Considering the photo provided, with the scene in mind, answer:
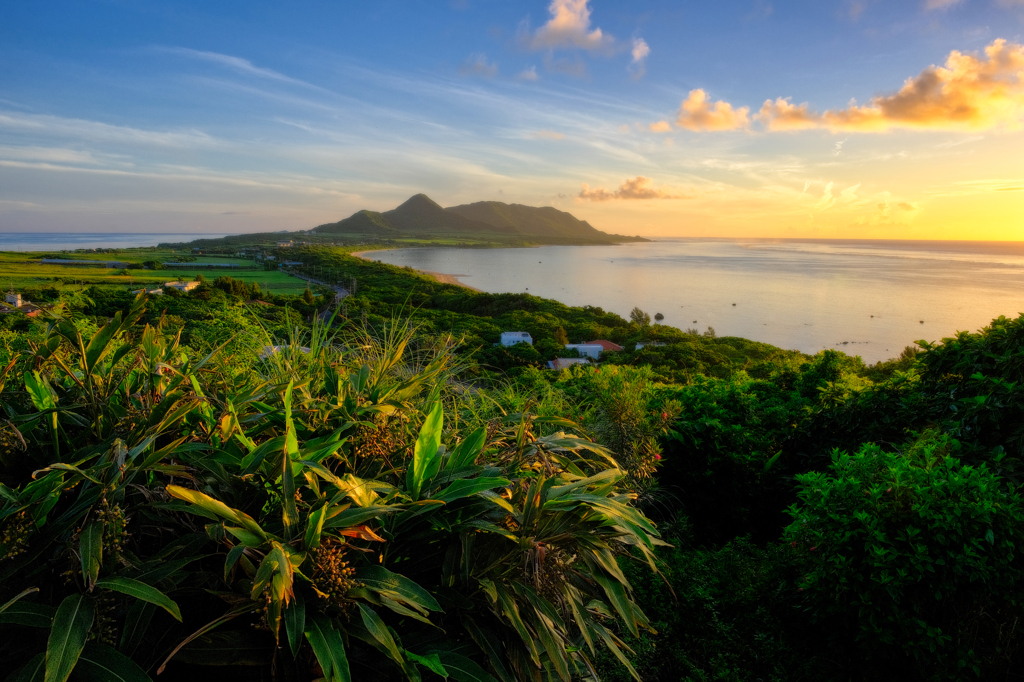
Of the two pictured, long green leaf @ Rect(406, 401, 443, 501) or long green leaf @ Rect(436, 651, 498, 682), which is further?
long green leaf @ Rect(406, 401, 443, 501)

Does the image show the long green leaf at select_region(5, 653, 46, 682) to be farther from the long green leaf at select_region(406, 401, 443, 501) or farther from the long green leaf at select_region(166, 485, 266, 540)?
the long green leaf at select_region(406, 401, 443, 501)

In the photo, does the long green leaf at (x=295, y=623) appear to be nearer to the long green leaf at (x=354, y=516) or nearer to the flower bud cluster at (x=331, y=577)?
the flower bud cluster at (x=331, y=577)

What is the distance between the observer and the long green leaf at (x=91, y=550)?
1061 mm

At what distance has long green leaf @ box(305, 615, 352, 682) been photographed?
1063mm

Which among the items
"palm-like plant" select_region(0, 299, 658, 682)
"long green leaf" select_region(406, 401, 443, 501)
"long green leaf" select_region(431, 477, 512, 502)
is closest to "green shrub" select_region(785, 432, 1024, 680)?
"palm-like plant" select_region(0, 299, 658, 682)

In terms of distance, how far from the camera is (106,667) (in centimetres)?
104

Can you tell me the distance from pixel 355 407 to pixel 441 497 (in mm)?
436

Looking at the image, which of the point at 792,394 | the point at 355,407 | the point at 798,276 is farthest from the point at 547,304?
the point at 798,276

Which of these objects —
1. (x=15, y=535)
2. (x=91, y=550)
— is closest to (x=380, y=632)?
(x=91, y=550)

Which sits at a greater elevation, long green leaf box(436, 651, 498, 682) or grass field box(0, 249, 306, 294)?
grass field box(0, 249, 306, 294)

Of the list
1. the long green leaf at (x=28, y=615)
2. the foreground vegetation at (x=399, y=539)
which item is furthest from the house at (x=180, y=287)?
the long green leaf at (x=28, y=615)

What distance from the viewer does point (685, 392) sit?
459 centimetres

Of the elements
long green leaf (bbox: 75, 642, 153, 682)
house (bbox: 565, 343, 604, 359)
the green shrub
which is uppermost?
long green leaf (bbox: 75, 642, 153, 682)

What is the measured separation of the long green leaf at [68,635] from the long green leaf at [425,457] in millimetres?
665
